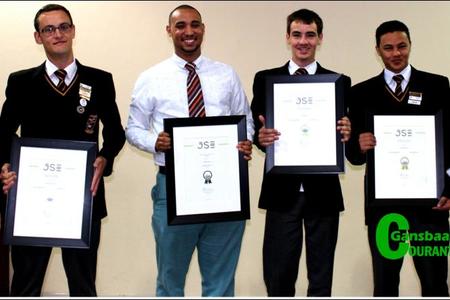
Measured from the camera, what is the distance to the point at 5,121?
3146 millimetres

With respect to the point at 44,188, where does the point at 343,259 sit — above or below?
below

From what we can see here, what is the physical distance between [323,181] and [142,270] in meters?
2.05

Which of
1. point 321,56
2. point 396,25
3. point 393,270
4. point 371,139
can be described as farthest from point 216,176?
point 321,56

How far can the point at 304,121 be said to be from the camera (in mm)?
3158

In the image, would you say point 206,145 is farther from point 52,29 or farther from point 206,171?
point 52,29

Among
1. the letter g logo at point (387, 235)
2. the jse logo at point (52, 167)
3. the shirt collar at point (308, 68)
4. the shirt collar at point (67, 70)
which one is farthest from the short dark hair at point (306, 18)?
the jse logo at point (52, 167)

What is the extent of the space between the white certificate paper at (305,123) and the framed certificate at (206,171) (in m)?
0.20

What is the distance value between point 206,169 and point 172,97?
0.43 metres

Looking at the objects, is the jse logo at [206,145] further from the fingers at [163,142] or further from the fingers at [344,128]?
the fingers at [344,128]

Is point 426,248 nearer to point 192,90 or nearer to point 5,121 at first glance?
point 192,90

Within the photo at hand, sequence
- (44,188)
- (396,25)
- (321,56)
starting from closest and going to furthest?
(44,188) → (396,25) → (321,56)

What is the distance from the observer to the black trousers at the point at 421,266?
3.20 metres

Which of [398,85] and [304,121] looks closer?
[304,121]

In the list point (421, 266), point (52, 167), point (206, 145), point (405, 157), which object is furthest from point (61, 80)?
point (421, 266)
